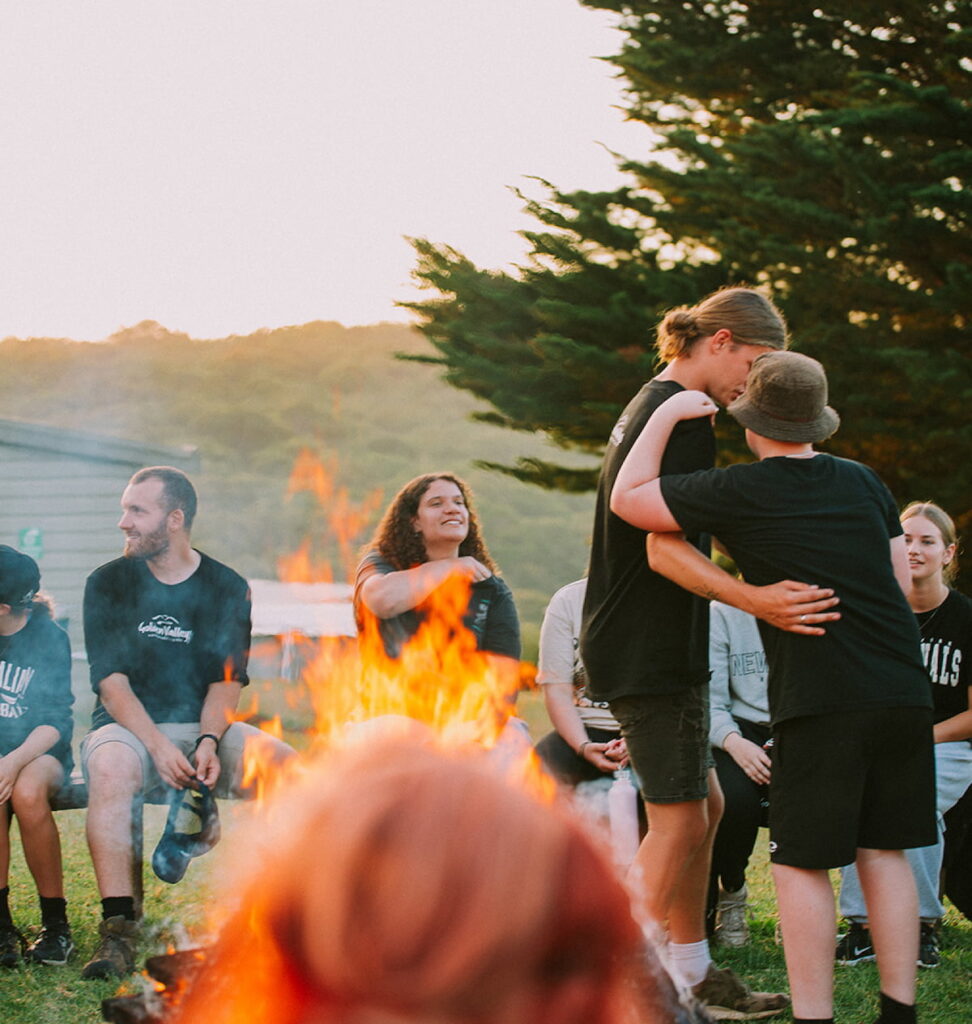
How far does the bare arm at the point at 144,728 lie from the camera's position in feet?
14.2

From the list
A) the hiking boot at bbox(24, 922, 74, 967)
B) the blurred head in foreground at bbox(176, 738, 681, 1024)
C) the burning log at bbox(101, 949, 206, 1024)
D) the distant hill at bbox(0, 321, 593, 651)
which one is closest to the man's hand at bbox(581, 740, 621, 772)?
the hiking boot at bbox(24, 922, 74, 967)

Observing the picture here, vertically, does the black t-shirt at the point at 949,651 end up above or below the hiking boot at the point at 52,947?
above

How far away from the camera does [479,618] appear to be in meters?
4.76

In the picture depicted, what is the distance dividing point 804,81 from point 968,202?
281 cm

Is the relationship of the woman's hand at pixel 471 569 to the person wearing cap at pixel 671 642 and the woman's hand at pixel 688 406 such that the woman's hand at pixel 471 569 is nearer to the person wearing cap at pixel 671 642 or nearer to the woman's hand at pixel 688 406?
the person wearing cap at pixel 671 642

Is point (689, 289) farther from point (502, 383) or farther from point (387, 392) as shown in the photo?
point (387, 392)

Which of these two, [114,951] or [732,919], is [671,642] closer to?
[732,919]

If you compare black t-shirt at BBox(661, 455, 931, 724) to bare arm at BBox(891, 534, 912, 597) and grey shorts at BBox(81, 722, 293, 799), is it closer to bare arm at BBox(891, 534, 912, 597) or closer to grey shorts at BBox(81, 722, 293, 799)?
bare arm at BBox(891, 534, 912, 597)

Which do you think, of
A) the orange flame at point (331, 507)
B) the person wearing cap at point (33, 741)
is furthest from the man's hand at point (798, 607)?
the orange flame at point (331, 507)

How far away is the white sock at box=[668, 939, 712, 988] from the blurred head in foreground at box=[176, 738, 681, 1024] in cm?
303

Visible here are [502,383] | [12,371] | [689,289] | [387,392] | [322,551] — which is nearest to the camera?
[689,289]

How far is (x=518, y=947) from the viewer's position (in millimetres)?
626

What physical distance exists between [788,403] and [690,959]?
5.56 ft

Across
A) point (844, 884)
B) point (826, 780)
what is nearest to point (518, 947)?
point (826, 780)
